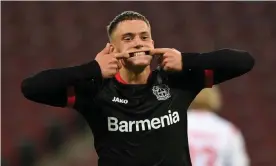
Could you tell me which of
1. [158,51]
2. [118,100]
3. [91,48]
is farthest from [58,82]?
[91,48]

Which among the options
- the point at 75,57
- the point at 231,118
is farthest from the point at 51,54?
the point at 231,118

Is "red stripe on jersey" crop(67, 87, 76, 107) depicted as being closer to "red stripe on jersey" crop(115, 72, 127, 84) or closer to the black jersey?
the black jersey

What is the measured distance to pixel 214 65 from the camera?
205 centimetres

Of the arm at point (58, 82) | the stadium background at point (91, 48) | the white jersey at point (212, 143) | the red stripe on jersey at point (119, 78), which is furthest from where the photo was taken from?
the stadium background at point (91, 48)

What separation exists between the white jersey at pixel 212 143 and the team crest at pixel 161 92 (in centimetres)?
94

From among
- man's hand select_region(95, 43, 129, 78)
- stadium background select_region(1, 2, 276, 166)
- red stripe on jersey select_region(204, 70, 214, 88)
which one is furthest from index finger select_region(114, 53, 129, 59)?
stadium background select_region(1, 2, 276, 166)

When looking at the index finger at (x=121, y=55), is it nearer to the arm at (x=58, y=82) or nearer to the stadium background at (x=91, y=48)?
the arm at (x=58, y=82)

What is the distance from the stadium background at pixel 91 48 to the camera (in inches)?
201

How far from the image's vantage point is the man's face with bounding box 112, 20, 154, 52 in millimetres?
2020

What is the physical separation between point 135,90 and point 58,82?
0.77 feet

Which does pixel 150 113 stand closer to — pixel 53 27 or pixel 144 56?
pixel 144 56

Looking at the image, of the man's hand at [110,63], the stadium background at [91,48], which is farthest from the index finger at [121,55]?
the stadium background at [91,48]

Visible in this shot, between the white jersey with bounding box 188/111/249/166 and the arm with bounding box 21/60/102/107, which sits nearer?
the arm with bounding box 21/60/102/107

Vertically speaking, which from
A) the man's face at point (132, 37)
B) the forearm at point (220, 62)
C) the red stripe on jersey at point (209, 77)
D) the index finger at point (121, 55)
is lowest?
the red stripe on jersey at point (209, 77)
